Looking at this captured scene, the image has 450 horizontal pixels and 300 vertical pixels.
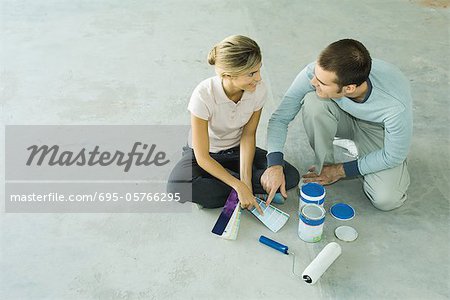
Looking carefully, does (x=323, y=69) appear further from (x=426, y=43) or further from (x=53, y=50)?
(x=53, y=50)

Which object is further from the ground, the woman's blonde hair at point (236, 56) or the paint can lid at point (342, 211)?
the woman's blonde hair at point (236, 56)

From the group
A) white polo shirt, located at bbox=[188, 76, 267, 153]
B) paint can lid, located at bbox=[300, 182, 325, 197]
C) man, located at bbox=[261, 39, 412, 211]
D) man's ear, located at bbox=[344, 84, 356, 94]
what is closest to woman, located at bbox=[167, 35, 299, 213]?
white polo shirt, located at bbox=[188, 76, 267, 153]

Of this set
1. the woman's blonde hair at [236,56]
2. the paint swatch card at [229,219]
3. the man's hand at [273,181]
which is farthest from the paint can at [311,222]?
the woman's blonde hair at [236,56]

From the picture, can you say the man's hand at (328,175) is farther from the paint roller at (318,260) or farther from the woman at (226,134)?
the paint roller at (318,260)

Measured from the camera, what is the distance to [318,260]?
2.04 metres

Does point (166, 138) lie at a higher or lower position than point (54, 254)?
higher

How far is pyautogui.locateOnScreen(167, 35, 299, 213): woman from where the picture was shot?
2.00 meters

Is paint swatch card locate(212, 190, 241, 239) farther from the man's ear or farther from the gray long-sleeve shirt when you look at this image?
the man's ear

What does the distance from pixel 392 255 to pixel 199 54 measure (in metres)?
1.90

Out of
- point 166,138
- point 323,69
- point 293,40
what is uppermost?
point 323,69

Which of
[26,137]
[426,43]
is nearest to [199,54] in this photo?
[26,137]

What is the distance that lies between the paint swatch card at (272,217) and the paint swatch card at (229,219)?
0.10m

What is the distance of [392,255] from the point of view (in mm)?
2164

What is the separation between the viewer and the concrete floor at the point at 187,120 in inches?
80.7
